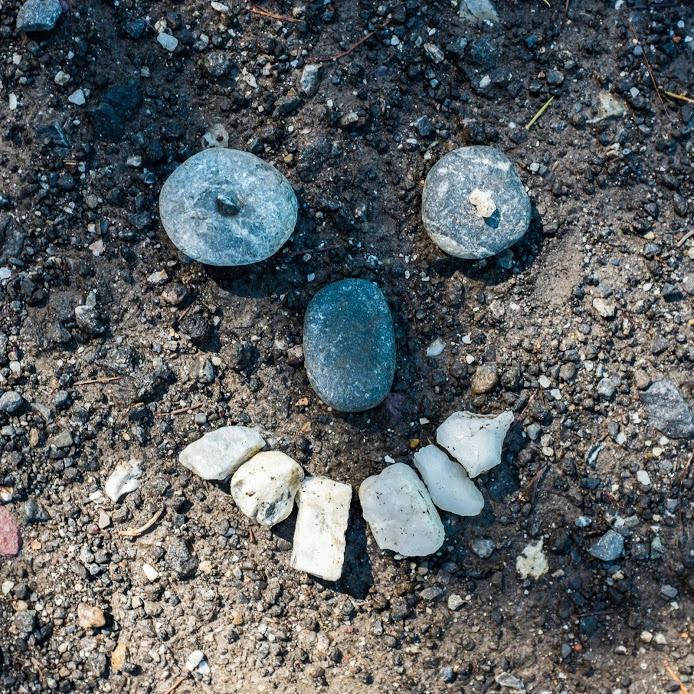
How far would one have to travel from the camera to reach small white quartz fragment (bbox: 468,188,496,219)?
2285 mm

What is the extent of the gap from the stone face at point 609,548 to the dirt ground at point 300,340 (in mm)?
39

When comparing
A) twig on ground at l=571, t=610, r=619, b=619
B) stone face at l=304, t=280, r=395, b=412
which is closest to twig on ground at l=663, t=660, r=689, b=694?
twig on ground at l=571, t=610, r=619, b=619

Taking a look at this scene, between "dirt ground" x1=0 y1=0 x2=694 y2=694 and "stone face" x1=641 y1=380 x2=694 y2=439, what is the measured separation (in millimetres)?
43

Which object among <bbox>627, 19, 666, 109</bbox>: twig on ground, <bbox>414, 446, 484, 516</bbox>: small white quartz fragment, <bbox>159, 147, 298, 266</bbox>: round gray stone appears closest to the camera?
<bbox>159, 147, 298, 266</bbox>: round gray stone

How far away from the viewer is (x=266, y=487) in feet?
7.48

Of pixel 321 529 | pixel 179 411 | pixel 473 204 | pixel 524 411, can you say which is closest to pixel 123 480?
pixel 179 411

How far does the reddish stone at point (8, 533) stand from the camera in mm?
2332

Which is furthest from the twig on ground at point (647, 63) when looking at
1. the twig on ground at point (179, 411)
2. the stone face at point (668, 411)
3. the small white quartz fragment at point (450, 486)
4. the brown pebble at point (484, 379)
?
the twig on ground at point (179, 411)

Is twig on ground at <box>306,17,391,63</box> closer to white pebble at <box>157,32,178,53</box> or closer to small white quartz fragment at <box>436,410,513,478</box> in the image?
white pebble at <box>157,32,178,53</box>

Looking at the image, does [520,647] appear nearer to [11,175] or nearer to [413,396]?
[413,396]

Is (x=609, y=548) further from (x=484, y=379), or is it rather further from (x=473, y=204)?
(x=473, y=204)

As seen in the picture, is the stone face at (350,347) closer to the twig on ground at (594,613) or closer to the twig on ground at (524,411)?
the twig on ground at (524,411)

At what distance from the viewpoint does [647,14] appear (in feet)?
8.16

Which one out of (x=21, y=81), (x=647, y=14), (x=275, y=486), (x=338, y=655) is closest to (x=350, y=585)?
(x=338, y=655)
